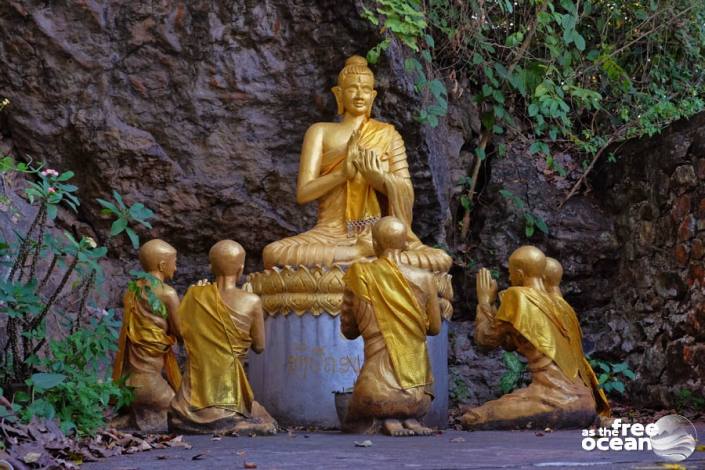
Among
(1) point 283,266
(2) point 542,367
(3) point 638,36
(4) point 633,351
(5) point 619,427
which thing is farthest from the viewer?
(3) point 638,36

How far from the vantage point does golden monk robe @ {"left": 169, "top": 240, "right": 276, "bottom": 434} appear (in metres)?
5.91

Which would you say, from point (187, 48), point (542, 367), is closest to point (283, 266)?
point (542, 367)

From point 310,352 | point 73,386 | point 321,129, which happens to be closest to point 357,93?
point 321,129

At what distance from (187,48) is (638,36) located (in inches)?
162

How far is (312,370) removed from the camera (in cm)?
730

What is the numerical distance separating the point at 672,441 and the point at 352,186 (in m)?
4.10

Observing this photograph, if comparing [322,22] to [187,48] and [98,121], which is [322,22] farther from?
[98,121]

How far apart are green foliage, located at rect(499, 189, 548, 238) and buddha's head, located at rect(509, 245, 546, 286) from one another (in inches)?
104

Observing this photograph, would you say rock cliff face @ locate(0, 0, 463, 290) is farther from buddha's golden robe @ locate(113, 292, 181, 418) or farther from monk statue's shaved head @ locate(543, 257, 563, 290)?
buddha's golden robe @ locate(113, 292, 181, 418)

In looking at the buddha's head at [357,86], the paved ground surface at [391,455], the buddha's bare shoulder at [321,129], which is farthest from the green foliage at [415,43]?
the paved ground surface at [391,455]

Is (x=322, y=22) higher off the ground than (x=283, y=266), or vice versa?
(x=322, y=22)

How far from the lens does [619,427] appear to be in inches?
229

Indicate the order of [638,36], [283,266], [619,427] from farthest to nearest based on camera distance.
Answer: [638,36]
[283,266]
[619,427]

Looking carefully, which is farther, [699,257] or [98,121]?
[98,121]
